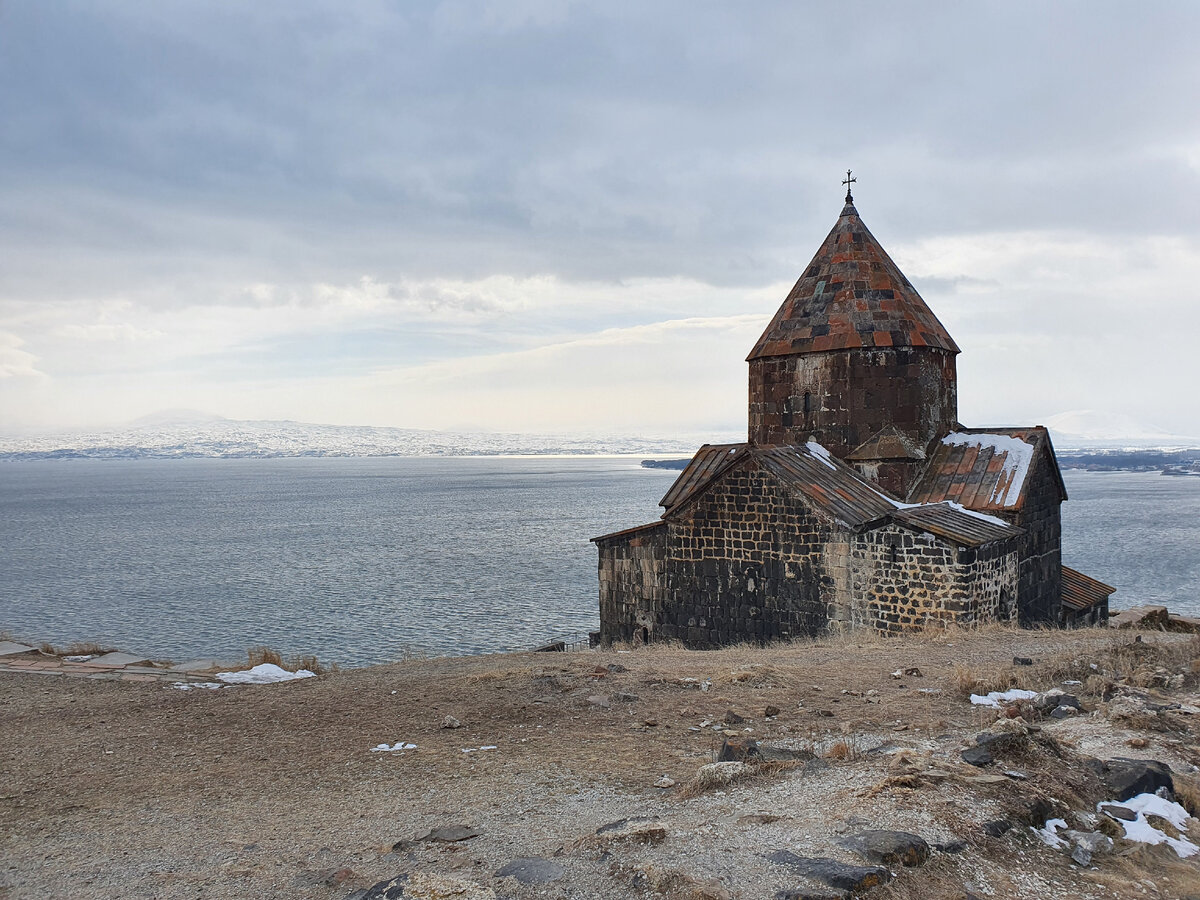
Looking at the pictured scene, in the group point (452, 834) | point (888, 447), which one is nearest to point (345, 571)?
point (888, 447)

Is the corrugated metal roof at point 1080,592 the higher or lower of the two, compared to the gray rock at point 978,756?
lower

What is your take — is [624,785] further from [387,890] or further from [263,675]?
[263,675]

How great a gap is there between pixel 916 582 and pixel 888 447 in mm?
3125

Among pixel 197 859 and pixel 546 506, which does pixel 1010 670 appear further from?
pixel 546 506

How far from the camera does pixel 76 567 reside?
127 feet

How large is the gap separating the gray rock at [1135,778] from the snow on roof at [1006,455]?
29.8ft

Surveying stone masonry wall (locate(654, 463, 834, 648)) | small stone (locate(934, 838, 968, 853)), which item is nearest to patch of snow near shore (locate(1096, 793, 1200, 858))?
small stone (locate(934, 838, 968, 853))

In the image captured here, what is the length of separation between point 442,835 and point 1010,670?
19.7 ft

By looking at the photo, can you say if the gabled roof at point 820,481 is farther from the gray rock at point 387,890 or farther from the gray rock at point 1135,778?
the gray rock at point 387,890

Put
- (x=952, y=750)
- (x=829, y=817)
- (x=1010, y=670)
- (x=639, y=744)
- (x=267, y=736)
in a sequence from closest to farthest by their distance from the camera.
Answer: (x=829, y=817)
(x=952, y=750)
(x=639, y=744)
(x=267, y=736)
(x=1010, y=670)

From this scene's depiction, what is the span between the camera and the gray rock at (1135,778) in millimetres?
4781

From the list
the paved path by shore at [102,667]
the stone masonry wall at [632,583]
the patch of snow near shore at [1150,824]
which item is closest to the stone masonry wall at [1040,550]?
the stone masonry wall at [632,583]

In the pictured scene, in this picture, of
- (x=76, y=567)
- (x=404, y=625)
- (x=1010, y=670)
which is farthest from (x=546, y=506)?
(x=1010, y=670)

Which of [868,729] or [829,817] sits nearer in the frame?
[829,817]
